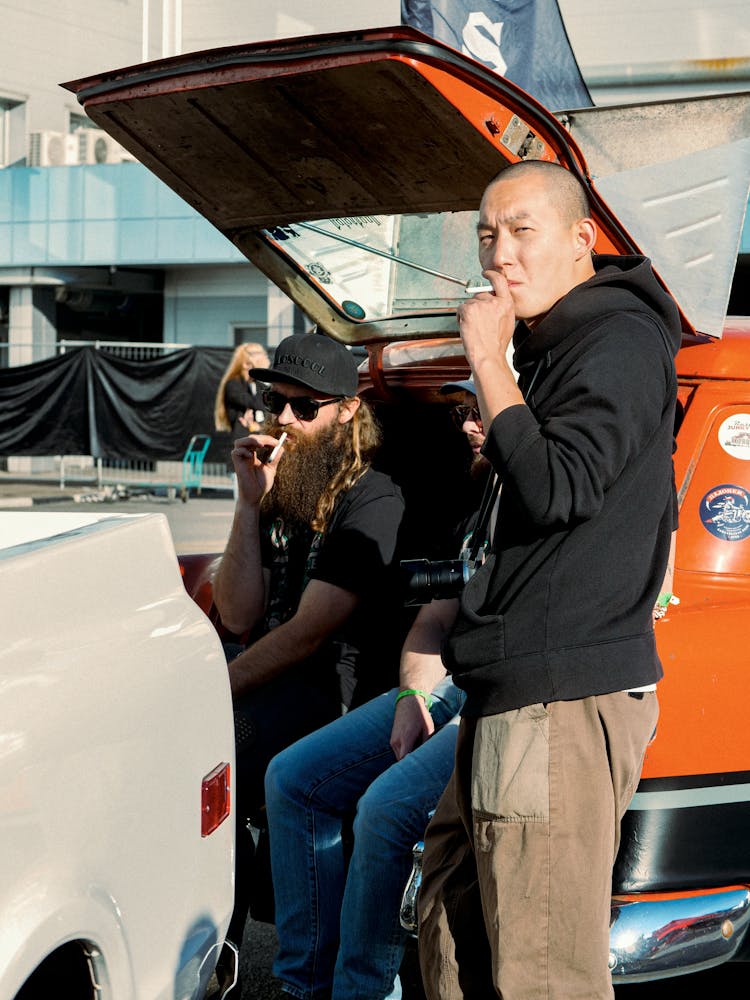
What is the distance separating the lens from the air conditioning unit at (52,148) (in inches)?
991

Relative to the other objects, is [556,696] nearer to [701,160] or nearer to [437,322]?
[701,160]

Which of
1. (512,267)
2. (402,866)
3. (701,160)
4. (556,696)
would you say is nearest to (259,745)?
(402,866)

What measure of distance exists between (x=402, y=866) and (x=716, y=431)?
4.59ft

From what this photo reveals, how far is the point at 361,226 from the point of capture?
391 centimetres

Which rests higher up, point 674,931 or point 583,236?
point 583,236

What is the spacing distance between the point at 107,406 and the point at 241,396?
5362 millimetres

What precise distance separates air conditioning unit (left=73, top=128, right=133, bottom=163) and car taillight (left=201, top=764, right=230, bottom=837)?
2410 cm

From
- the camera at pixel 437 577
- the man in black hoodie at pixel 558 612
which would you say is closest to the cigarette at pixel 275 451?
the camera at pixel 437 577

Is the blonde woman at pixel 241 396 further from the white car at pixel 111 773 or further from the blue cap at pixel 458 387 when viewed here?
the white car at pixel 111 773

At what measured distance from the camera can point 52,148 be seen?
2522cm

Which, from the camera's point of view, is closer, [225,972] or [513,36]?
[225,972]

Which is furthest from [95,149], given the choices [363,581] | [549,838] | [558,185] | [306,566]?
[549,838]

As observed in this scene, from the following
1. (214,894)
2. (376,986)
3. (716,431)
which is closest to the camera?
(214,894)

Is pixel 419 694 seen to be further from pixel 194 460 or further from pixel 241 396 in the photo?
pixel 194 460
